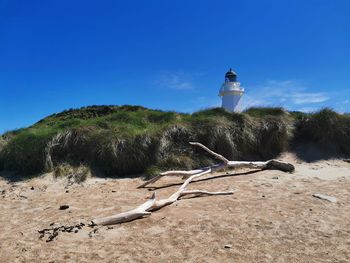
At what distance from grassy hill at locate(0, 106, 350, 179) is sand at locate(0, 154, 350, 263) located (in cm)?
107

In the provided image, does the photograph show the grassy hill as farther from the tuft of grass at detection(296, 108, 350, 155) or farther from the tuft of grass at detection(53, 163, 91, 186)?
the tuft of grass at detection(53, 163, 91, 186)

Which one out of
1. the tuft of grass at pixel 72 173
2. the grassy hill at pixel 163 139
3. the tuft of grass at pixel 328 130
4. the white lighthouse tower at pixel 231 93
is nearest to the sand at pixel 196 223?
the tuft of grass at pixel 72 173

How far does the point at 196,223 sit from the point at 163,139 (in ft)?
14.9

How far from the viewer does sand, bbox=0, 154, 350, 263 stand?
13.9 feet

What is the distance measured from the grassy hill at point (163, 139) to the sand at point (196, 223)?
3.52 ft

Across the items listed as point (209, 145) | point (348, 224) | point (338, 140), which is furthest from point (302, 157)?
point (348, 224)

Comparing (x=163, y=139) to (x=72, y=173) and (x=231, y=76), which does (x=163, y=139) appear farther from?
(x=231, y=76)

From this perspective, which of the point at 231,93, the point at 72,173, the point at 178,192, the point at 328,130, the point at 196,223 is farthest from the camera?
the point at 231,93

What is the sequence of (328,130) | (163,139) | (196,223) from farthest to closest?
(328,130) → (163,139) → (196,223)

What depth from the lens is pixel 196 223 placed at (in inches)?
205

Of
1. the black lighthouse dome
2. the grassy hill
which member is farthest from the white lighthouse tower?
the grassy hill

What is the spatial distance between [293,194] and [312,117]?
5.09m

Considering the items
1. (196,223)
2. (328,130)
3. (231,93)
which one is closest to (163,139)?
(196,223)

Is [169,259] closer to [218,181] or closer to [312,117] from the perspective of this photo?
[218,181]
